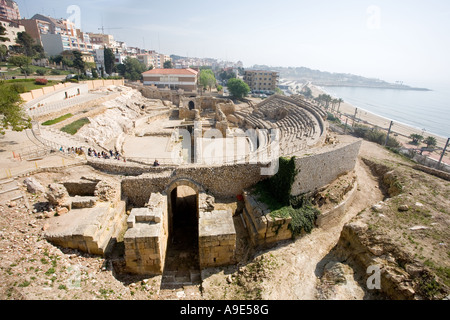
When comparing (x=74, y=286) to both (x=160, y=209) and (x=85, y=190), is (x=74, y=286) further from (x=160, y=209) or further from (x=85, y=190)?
(x=85, y=190)

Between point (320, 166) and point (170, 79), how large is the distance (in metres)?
46.1

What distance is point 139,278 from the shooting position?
10.5 m

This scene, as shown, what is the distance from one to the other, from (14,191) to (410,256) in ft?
57.4

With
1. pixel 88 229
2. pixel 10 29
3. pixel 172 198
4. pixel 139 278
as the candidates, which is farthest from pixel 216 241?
pixel 10 29

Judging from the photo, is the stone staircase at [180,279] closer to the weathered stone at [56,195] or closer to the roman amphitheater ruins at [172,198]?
the roman amphitheater ruins at [172,198]

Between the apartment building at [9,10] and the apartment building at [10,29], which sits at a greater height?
the apartment building at [9,10]

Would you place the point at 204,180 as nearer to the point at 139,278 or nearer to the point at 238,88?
the point at 139,278

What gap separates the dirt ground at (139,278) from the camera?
7.83 m

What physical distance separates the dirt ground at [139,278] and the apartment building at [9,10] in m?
Result: 87.3

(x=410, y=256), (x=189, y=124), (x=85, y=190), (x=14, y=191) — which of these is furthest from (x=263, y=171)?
(x=189, y=124)

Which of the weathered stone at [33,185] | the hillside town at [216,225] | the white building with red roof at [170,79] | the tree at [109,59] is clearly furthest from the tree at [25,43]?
the weathered stone at [33,185]

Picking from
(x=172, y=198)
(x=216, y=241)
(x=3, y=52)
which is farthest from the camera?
(x=3, y=52)

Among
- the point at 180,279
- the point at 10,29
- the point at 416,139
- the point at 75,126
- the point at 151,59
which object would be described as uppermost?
the point at 10,29
